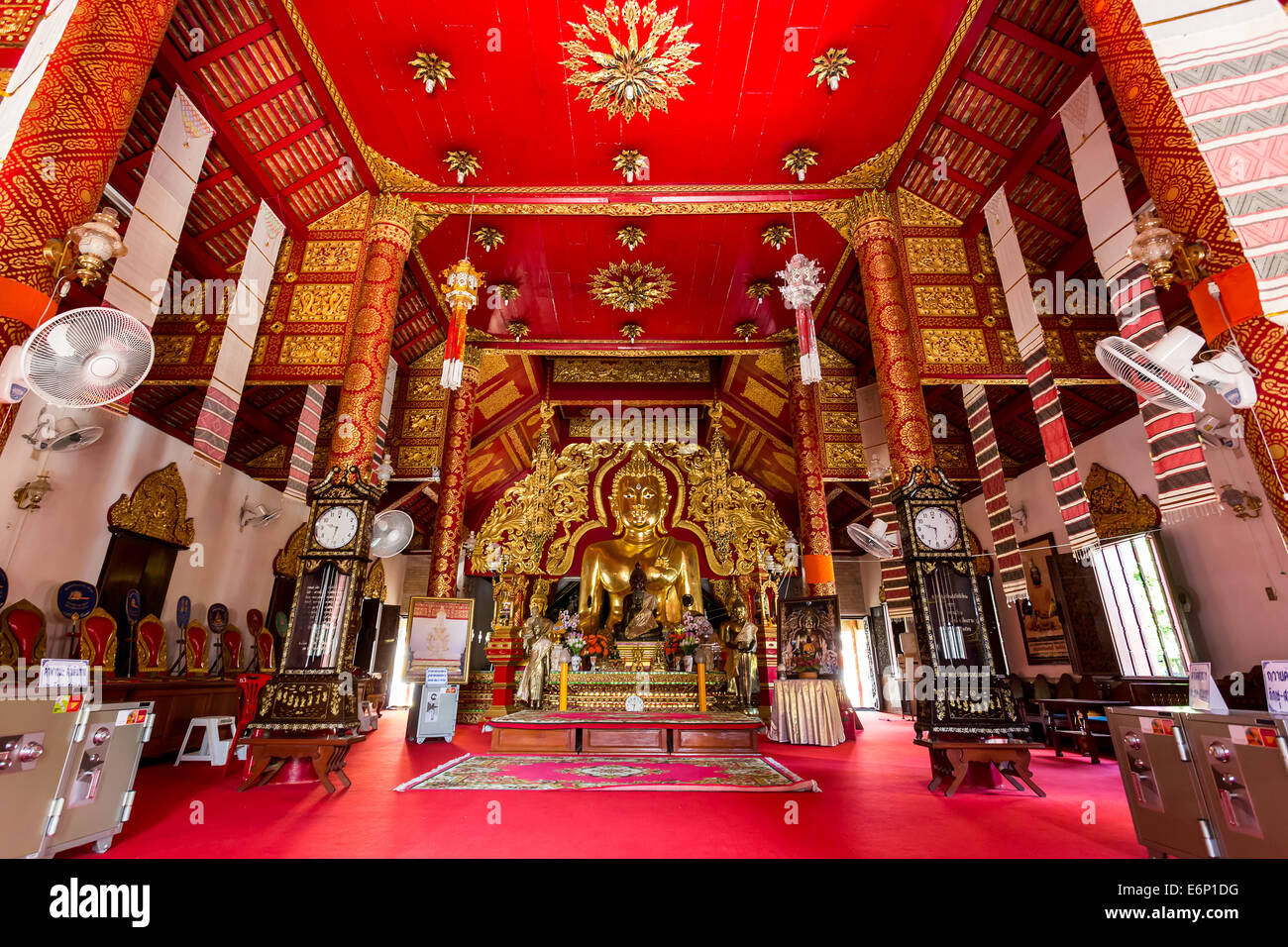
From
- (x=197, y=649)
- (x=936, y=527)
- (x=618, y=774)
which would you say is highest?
(x=936, y=527)

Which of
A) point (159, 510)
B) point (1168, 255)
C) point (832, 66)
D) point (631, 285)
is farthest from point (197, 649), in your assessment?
point (1168, 255)

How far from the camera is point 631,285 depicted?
927cm

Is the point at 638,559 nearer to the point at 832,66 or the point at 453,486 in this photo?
the point at 453,486

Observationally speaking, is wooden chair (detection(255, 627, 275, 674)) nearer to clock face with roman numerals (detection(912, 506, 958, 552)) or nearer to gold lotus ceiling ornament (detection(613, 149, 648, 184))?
gold lotus ceiling ornament (detection(613, 149, 648, 184))

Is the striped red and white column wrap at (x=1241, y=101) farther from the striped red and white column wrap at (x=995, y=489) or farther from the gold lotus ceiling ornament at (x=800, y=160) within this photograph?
the striped red and white column wrap at (x=995, y=489)

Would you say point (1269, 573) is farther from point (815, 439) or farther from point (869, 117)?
point (869, 117)

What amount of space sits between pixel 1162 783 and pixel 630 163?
24.3ft

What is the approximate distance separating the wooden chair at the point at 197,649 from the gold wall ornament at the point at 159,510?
127 centimetres

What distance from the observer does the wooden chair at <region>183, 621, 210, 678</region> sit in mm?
7539

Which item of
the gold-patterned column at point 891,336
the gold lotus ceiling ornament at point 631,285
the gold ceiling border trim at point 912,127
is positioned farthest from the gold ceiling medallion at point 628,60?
the gold-patterned column at point 891,336

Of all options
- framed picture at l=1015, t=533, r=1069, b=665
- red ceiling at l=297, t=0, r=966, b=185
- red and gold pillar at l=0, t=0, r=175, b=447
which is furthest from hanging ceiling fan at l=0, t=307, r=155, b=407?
framed picture at l=1015, t=533, r=1069, b=665

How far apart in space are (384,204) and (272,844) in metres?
7.08

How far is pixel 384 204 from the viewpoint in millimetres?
7223
